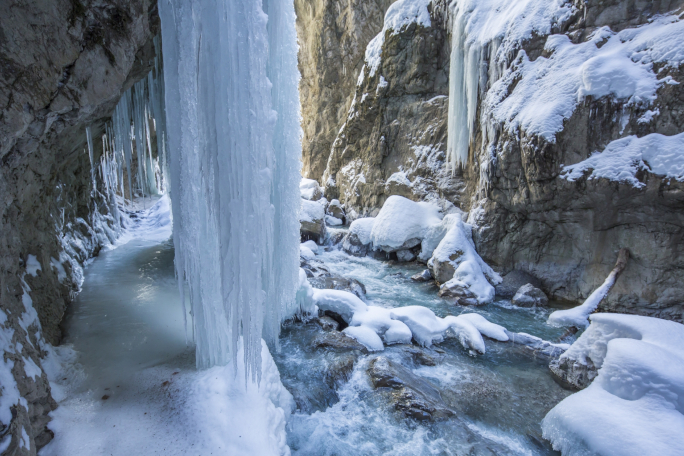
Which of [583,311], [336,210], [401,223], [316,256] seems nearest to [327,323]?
[583,311]

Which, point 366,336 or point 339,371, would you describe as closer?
point 339,371

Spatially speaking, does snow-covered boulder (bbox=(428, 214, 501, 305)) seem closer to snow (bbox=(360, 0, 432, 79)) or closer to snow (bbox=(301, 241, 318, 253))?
snow (bbox=(301, 241, 318, 253))

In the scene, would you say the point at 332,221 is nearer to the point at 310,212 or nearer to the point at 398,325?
the point at 310,212

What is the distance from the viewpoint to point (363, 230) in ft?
37.2

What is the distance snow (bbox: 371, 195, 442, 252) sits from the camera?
1013 centimetres

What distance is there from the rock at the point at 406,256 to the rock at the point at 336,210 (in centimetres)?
647

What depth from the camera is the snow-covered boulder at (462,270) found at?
287 inches

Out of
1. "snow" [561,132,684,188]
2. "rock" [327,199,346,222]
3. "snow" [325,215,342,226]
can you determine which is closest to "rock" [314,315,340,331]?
"snow" [561,132,684,188]

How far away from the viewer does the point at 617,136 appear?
227 inches

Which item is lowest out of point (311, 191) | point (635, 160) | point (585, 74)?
point (311, 191)

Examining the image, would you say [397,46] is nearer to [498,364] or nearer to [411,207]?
[411,207]

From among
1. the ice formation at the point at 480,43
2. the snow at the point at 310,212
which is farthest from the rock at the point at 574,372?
the snow at the point at 310,212

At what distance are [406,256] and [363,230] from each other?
1930 mm

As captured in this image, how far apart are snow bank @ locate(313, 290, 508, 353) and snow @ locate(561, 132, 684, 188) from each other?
11.2ft
